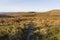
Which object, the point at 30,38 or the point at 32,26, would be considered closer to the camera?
the point at 30,38

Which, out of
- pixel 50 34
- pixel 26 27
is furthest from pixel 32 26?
pixel 50 34

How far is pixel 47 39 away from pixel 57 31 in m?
1.56

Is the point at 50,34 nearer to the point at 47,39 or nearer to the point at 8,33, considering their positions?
the point at 47,39

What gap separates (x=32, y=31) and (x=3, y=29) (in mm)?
2104

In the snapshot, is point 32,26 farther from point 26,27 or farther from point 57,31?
point 57,31

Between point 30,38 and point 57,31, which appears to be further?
point 57,31

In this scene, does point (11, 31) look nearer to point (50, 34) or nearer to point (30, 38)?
point (30, 38)

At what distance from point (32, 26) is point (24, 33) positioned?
4.58 ft

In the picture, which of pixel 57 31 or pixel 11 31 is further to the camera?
pixel 57 31

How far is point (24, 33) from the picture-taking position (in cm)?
1625

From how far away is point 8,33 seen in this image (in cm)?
1558

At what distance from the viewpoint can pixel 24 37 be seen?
15.9 meters

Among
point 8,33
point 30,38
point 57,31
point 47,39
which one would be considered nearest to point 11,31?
point 8,33

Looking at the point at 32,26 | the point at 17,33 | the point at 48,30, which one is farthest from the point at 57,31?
the point at 17,33
